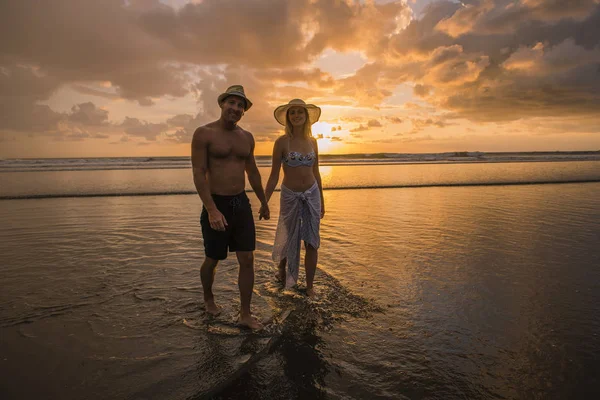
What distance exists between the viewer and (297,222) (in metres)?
4.49

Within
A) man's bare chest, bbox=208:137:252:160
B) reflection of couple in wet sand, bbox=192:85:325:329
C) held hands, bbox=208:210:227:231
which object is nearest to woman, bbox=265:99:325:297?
reflection of couple in wet sand, bbox=192:85:325:329

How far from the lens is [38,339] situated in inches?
125

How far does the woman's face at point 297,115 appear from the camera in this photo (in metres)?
4.34

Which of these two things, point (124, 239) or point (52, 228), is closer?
point (124, 239)

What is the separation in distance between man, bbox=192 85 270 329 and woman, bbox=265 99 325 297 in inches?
32.4

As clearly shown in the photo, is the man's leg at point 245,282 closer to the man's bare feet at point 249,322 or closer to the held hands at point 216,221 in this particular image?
the man's bare feet at point 249,322

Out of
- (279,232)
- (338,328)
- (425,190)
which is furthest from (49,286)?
(425,190)

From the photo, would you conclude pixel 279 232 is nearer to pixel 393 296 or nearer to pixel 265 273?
pixel 265 273

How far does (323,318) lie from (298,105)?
247 cm

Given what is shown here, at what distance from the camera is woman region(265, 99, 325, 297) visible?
14.4 ft

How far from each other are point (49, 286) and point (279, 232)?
298cm

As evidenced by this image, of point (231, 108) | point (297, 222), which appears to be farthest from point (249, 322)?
point (231, 108)

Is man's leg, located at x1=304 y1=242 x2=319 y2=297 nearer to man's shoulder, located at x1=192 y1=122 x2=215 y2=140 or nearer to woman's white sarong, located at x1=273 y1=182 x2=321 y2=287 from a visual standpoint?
woman's white sarong, located at x1=273 y1=182 x2=321 y2=287

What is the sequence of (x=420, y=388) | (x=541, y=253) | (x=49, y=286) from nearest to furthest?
(x=420, y=388) < (x=49, y=286) < (x=541, y=253)
